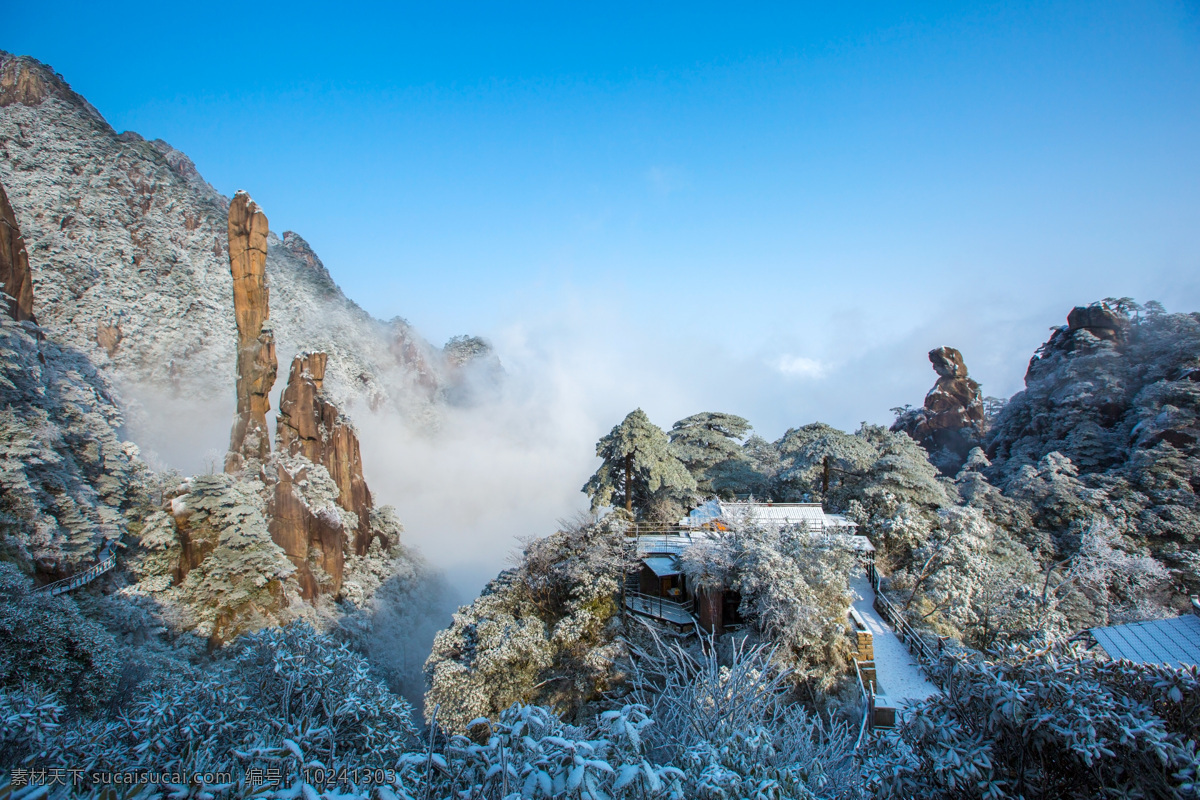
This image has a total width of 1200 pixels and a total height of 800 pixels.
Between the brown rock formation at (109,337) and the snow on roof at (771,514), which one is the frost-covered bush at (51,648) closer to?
the snow on roof at (771,514)

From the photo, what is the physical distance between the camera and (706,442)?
26453 millimetres

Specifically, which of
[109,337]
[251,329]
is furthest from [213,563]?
[109,337]

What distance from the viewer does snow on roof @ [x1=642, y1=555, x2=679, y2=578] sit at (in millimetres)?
16297

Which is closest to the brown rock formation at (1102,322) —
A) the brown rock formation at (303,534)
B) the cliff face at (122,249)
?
the brown rock formation at (303,534)

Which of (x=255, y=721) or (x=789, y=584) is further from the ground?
(x=255, y=721)

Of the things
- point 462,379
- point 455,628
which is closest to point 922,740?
point 455,628

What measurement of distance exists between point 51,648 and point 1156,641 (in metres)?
22.9

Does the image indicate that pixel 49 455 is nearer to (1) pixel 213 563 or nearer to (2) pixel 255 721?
(1) pixel 213 563

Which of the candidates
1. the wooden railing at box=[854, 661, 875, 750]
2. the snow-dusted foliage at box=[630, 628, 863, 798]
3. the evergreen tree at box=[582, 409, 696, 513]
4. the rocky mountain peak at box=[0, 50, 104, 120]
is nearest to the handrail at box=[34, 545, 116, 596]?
the evergreen tree at box=[582, 409, 696, 513]

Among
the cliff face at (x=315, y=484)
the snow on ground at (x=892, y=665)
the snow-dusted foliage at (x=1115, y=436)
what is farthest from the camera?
the snow-dusted foliage at (x=1115, y=436)

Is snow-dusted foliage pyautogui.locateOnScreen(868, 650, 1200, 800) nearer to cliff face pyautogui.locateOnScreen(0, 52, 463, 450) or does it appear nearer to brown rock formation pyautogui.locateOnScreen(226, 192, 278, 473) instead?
brown rock formation pyautogui.locateOnScreen(226, 192, 278, 473)

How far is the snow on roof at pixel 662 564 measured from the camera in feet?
53.5

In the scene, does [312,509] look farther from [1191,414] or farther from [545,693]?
[1191,414]

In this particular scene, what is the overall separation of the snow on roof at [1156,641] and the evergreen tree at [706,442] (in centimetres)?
1568
